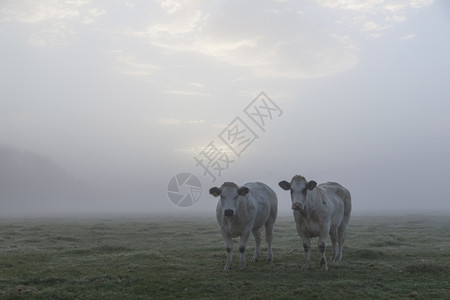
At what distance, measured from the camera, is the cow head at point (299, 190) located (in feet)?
40.4

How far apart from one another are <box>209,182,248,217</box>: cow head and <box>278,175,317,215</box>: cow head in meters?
1.64

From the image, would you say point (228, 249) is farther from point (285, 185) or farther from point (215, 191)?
point (285, 185)

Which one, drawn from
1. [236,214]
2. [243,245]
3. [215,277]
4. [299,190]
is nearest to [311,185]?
[299,190]

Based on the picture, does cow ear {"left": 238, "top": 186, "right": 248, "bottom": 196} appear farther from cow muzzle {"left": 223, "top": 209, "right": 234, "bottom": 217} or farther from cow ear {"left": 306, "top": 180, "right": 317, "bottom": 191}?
cow ear {"left": 306, "top": 180, "right": 317, "bottom": 191}

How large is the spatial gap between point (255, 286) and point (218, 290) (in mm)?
1024

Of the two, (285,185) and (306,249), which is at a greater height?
(285,185)

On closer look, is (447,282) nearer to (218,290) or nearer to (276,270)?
(276,270)

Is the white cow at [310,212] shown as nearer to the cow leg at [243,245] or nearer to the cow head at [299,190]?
the cow head at [299,190]

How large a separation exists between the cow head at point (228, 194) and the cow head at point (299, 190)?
5.39 feet

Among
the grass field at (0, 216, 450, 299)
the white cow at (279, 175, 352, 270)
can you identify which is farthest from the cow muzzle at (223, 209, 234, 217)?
the white cow at (279, 175, 352, 270)

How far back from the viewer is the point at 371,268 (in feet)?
42.7

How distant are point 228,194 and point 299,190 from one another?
237cm

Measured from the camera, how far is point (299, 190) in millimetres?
12570

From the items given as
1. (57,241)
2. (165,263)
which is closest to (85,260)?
(165,263)
